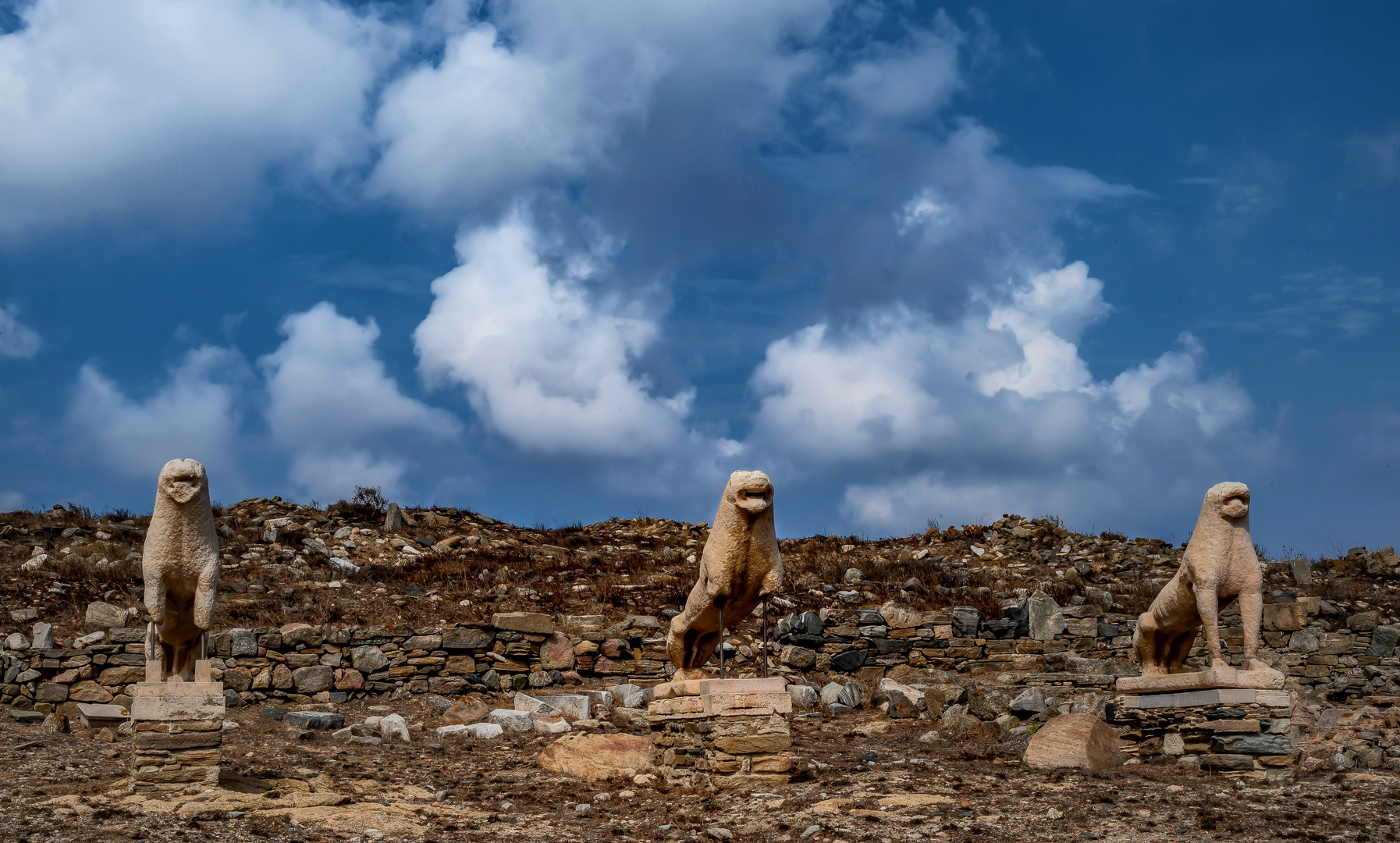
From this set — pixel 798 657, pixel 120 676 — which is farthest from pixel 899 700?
pixel 120 676

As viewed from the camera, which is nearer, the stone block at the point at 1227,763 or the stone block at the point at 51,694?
the stone block at the point at 1227,763

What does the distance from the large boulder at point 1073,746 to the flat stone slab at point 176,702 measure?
635 centimetres

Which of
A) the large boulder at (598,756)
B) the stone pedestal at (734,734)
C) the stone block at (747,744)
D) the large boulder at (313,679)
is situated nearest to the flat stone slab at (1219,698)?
the stone pedestal at (734,734)

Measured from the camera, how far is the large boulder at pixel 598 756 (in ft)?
30.0

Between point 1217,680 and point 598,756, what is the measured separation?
5.24 meters

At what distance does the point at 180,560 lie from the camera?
7.86 m

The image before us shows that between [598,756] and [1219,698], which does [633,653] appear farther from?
[1219,698]

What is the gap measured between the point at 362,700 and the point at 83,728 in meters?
3.04

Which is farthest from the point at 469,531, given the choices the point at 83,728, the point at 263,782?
the point at 263,782

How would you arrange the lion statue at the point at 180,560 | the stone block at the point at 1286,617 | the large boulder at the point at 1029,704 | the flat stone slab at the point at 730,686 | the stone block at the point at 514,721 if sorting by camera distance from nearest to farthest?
the lion statue at the point at 180,560, the flat stone slab at the point at 730,686, the large boulder at the point at 1029,704, the stone block at the point at 514,721, the stone block at the point at 1286,617

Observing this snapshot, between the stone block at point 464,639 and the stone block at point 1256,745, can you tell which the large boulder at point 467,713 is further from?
the stone block at point 1256,745

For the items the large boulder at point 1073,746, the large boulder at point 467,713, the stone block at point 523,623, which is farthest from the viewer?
the stone block at point 523,623

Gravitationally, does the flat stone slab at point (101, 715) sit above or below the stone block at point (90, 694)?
below

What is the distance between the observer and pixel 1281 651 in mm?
15500
